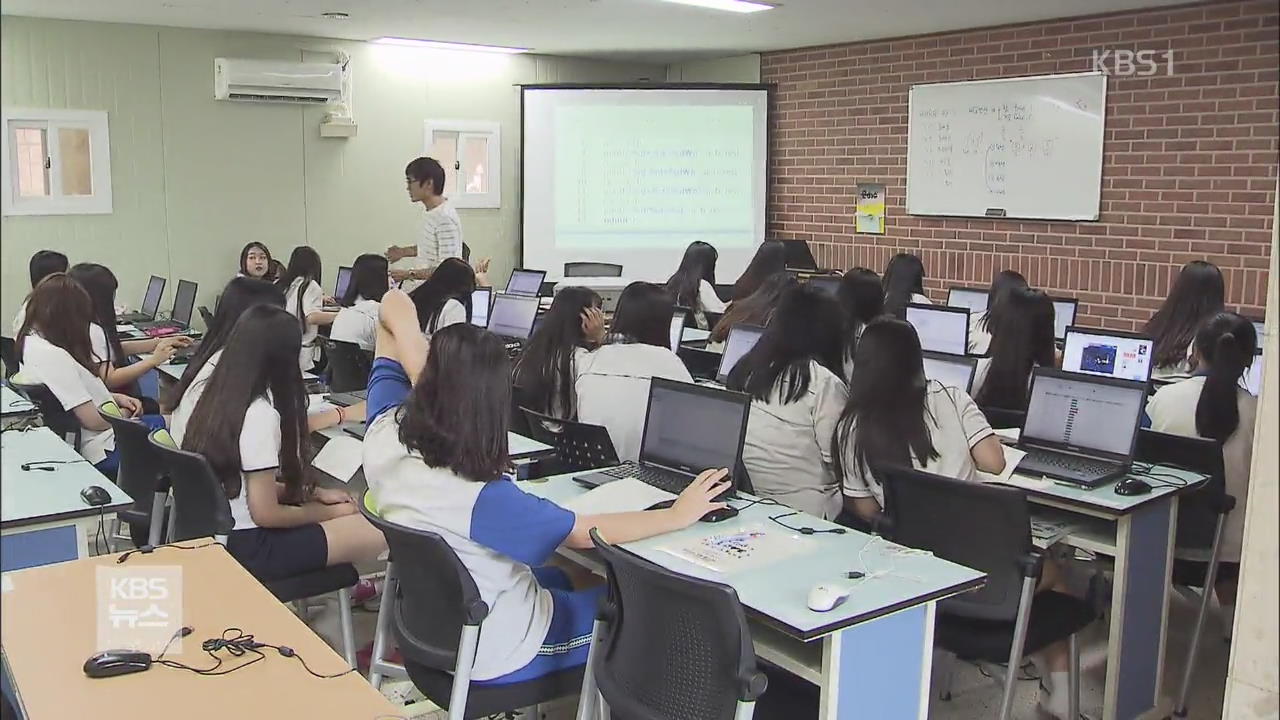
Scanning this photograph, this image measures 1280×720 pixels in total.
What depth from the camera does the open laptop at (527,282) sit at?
8.00 metres

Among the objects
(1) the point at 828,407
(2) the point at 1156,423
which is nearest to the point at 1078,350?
(2) the point at 1156,423

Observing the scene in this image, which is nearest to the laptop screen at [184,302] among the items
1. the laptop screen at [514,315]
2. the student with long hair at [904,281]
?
the laptop screen at [514,315]

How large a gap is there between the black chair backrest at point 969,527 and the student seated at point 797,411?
0.36m

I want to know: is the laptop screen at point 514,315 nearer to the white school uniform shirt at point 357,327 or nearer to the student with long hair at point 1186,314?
the white school uniform shirt at point 357,327

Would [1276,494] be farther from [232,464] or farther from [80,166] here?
[80,166]

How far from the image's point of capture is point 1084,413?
3.56 metres

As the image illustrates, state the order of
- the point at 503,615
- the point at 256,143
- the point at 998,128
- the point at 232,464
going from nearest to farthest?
the point at 503,615 < the point at 232,464 < the point at 998,128 < the point at 256,143

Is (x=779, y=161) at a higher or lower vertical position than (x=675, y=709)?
higher

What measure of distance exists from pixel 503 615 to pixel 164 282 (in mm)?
6232

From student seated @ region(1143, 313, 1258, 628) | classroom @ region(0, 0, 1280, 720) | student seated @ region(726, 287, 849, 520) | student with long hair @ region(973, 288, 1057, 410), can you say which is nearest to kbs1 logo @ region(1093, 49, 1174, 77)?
classroom @ region(0, 0, 1280, 720)

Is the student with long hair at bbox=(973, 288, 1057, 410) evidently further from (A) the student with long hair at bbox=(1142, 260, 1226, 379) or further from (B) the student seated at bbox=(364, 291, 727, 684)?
(B) the student seated at bbox=(364, 291, 727, 684)

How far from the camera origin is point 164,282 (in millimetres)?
7887

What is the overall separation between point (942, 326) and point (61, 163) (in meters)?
6.10

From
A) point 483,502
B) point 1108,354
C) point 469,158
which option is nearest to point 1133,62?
point 1108,354
